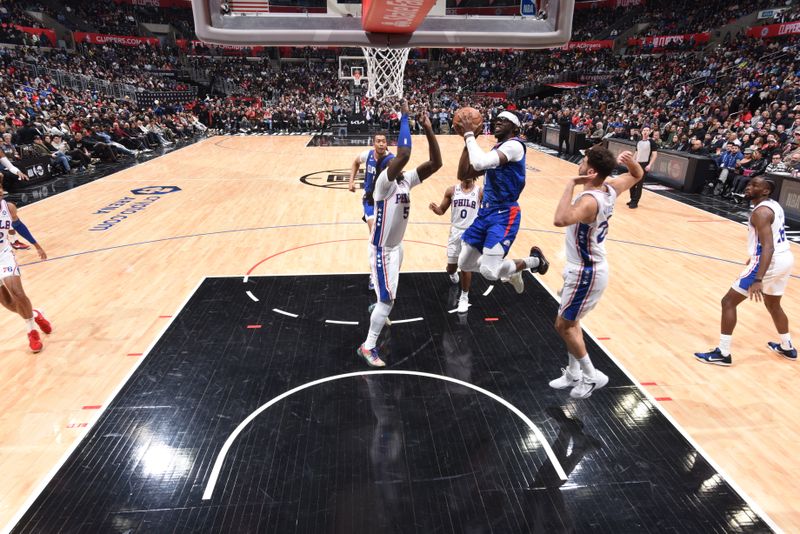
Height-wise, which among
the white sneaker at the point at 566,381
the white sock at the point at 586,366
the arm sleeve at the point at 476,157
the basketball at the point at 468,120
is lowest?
the white sneaker at the point at 566,381

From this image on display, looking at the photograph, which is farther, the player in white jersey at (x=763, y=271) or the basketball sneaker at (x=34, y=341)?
the basketball sneaker at (x=34, y=341)

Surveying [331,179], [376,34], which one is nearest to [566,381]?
[376,34]

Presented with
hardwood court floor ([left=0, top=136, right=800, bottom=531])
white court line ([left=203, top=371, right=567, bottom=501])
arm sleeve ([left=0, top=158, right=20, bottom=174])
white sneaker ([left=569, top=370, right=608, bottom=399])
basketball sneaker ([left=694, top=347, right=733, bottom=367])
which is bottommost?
hardwood court floor ([left=0, top=136, right=800, bottom=531])

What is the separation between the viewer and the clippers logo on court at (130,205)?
10234mm

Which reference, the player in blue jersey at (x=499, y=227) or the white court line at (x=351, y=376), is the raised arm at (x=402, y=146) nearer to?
the player in blue jersey at (x=499, y=227)

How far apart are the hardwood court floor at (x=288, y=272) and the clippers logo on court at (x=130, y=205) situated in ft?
0.20

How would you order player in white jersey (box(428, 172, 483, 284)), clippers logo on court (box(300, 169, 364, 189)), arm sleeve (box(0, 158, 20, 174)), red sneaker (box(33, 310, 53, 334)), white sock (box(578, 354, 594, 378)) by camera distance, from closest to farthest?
white sock (box(578, 354, 594, 378)), red sneaker (box(33, 310, 53, 334)), player in white jersey (box(428, 172, 483, 284)), arm sleeve (box(0, 158, 20, 174)), clippers logo on court (box(300, 169, 364, 189))

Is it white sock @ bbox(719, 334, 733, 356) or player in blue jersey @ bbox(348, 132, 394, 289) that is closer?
white sock @ bbox(719, 334, 733, 356)

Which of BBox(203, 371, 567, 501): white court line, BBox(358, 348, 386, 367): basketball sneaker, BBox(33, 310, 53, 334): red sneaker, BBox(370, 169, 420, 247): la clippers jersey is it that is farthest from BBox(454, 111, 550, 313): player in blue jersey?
BBox(33, 310, 53, 334): red sneaker

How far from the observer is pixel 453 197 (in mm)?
6508

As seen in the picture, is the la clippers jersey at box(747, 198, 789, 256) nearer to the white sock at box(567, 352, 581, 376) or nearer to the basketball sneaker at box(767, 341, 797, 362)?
the basketball sneaker at box(767, 341, 797, 362)

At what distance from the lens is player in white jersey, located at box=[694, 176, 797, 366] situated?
4.66 metres

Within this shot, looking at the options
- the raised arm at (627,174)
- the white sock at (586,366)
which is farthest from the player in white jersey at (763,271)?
the white sock at (586,366)

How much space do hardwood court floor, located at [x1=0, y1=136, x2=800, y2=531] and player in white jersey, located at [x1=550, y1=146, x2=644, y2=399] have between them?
1100 millimetres
